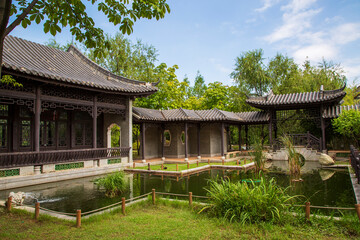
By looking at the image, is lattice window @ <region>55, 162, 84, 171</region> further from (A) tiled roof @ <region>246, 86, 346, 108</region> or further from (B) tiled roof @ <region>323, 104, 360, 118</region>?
(B) tiled roof @ <region>323, 104, 360, 118</region>

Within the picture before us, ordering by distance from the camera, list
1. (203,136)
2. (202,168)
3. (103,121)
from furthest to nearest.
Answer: (203,136), (103,121), (202,168)

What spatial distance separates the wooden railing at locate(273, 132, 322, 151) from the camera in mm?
16125

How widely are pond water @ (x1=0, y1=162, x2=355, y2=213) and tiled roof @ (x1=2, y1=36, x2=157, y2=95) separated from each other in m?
3.96

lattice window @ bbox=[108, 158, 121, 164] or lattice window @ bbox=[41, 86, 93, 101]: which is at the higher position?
lattice window @ bbox=[41, 86, 93, 101]

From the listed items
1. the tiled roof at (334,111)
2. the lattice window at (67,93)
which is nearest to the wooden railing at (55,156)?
the lattice window at (67,93)

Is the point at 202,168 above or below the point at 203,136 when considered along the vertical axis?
below

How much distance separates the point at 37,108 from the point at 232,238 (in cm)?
882

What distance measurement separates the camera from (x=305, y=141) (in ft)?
54.4

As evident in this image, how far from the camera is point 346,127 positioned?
1380cm

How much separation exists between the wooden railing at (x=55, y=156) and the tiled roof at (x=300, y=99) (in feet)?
33.0

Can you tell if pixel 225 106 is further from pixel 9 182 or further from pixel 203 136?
pixel 9 182

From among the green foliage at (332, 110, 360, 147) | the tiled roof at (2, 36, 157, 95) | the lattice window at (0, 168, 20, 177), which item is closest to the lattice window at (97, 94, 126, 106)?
the tiled roof at (2, 36, 157, 95)

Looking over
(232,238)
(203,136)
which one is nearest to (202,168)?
(203,136)

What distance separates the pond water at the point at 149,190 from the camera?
6.60 m
